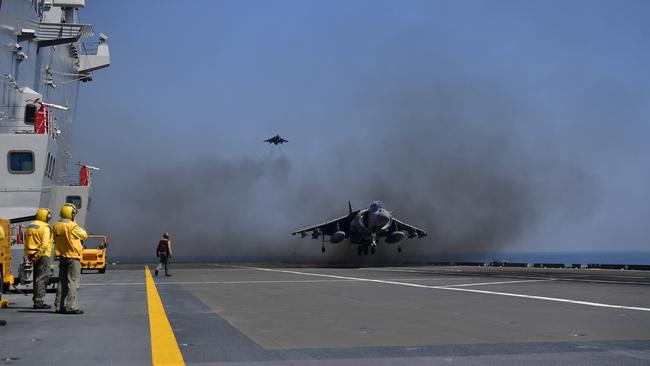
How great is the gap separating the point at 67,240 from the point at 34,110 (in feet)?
52.3

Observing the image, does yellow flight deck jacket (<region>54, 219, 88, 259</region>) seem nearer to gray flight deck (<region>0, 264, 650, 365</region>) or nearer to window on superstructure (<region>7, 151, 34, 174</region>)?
gray flight deck (<region>0, 264, 650, 365</region>)

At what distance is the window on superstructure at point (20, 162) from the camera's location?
20.3m

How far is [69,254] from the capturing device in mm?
11578

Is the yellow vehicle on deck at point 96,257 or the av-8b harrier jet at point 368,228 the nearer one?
the yellow vehicle on deck at point 96,257

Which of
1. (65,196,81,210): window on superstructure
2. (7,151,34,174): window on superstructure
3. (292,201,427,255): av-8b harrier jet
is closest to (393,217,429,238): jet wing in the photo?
(292,201,427,255): av-8b harrier jet

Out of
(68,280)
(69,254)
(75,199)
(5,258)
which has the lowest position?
(68,280)

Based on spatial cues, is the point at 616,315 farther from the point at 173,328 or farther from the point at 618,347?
the point at 173,328

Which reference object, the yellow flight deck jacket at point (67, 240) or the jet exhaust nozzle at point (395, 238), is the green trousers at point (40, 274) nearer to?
the yellow flight deck jacket at point (67, 240)

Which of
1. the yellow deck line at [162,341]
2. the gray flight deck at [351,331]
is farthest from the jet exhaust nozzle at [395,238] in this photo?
the yellow deck line at [162,341]

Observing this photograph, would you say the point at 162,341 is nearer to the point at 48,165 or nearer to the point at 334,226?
the point at 48,165

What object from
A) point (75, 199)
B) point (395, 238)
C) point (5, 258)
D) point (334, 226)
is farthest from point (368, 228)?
point (5, 258)

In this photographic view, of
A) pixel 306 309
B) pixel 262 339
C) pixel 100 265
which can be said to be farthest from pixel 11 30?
pixel 262 339

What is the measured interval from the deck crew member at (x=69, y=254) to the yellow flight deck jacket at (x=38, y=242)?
119 centimetres

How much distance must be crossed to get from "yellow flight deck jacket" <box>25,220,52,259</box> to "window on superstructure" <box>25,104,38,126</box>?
14.2 metres
